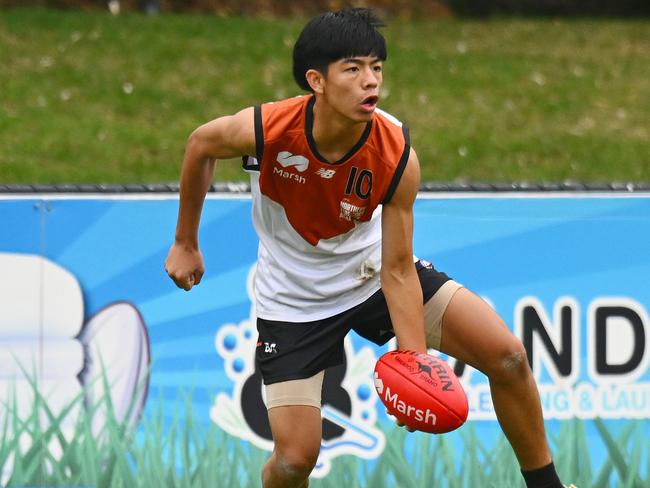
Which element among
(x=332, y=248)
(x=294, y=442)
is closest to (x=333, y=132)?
(x=332, y=248)

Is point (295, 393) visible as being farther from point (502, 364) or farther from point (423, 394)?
point (502, 364)

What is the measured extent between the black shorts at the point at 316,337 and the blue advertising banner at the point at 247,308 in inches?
39.7

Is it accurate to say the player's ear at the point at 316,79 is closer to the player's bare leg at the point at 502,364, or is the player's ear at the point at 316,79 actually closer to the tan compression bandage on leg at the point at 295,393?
the player's bare leg at the point at 502,364

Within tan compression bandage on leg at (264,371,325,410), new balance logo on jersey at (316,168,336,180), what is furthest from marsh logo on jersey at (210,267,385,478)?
new balance logo on jersey at (316,168,336,180)

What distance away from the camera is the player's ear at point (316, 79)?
4246mm

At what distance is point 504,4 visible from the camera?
1591 cm

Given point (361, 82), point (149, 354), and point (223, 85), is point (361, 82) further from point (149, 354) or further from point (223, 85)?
point (223, 85)

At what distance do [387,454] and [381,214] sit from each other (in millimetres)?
1588

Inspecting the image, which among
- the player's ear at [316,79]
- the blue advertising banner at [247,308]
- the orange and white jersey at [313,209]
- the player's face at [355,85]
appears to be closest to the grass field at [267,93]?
the blue advertising banner at [247,308]

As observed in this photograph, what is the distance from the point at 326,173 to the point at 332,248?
367mm

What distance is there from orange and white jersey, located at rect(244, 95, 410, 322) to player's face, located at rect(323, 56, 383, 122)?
204 mm

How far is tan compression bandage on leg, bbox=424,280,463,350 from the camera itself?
14.9 ft

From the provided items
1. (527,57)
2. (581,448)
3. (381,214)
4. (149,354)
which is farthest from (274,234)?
(527,57)

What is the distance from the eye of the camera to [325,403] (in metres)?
5.75
